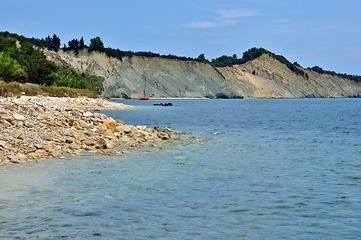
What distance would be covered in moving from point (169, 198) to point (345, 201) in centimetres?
470

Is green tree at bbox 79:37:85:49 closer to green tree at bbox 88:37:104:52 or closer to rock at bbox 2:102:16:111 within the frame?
green tree at bbox 88:37:104:52

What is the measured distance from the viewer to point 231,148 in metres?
20.4

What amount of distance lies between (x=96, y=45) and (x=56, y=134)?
141038mm

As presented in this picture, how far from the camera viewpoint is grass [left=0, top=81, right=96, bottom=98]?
44625 mm

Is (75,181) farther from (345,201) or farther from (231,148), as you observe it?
(231,148)

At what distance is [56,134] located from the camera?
19203mm

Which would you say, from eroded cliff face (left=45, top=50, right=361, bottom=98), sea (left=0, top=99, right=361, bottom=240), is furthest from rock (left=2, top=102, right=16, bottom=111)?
eroded cliff face (left=45, top=50, right=361, bottom=98)

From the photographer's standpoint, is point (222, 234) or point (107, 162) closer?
point (222, 234)

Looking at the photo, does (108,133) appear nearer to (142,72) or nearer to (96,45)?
(96,45)

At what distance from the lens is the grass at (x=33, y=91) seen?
4462cm

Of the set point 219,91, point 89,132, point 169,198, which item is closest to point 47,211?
point 169,198

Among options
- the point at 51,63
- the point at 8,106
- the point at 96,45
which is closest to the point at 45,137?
the point at 8,106

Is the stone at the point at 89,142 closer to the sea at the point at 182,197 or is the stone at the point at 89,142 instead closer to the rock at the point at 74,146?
the rock at the point at 74,146

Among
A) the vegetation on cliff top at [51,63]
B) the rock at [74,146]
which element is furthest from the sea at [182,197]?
the vegetation on cliff top at [51,63]
